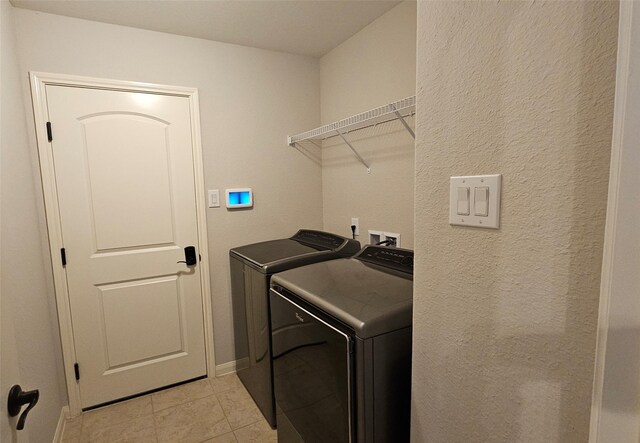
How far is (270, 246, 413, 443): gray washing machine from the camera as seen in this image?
1099mm

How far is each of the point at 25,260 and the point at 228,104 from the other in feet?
5.00

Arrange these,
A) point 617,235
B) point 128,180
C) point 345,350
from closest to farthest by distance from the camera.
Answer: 1. point 617,235
2. point 345,350
3. point 128,180

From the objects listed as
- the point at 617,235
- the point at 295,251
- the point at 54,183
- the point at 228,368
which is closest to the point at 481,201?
the point at 617,235

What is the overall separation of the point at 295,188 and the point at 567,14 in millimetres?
2240

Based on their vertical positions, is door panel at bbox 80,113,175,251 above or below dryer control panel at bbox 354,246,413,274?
above

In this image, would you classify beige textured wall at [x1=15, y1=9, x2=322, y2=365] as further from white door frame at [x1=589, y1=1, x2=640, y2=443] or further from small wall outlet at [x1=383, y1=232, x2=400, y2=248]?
white door frame at [x1=589, y1=1, x2=640, y2=443]

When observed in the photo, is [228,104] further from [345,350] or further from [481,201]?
[481,201]

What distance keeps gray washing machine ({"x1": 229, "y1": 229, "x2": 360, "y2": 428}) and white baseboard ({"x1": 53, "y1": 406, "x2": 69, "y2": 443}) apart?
3.51 ft

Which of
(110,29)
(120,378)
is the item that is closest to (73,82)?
(110,29)

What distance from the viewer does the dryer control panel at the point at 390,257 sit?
1.57m

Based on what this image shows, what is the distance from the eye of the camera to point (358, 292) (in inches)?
51.1

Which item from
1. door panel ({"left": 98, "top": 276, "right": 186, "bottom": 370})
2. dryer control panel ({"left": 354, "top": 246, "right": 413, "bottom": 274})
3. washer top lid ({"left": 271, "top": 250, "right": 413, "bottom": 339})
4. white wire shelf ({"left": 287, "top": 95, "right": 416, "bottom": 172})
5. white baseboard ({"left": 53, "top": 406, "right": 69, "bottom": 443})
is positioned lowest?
white baseboard ({"left": 53, "top": 406, "right": 69, "bottom": 443})

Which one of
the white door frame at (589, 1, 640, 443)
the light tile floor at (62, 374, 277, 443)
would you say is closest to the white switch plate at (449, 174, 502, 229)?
the white door frame at (589, 1, 640, 443)

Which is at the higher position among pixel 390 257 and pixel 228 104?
pixel 228 104
